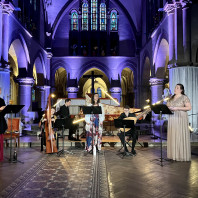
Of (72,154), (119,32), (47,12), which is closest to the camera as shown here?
(72,154)

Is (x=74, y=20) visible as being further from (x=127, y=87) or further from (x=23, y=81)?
(x=127, y=87)

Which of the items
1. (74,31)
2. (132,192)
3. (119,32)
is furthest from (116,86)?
(132,192)

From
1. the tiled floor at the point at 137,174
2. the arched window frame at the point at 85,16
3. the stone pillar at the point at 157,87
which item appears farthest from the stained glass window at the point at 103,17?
the tiled floor at the point at 137,174

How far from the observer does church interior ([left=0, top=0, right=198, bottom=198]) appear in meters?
4.49

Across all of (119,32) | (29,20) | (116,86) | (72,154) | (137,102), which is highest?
(119,32)

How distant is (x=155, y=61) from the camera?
53.5ft

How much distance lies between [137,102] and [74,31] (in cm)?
953

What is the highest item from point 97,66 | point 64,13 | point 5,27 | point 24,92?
point 64,13

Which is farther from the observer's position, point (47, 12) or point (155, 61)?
point (47, 12)

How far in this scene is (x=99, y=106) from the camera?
6543 millimetres

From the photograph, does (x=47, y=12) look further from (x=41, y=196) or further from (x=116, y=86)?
(x=41, y=196)

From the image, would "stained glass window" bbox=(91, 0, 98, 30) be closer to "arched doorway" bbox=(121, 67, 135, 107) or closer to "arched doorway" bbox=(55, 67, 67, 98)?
"arched doorway" bbox=(55, 67, 67, 98)

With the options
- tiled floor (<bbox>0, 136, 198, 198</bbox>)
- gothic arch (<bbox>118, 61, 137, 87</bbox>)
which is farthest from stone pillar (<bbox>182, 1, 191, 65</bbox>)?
gothic arch (<bbox>118, 61, 137, 87</bbox>)

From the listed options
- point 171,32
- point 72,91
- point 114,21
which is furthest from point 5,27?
point 114,21
